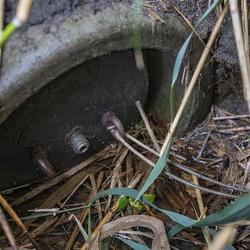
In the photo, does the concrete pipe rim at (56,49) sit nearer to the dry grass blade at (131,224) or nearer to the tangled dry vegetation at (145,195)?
the tangled dry vegetation at (145,195)

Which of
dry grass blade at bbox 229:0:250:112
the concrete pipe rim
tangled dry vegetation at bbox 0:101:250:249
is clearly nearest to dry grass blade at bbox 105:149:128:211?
tangled dry vegetation at bbox 0:101:250:249

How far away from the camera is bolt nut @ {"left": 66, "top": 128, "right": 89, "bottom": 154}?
3.94 ft

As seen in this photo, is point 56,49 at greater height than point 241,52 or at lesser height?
greater

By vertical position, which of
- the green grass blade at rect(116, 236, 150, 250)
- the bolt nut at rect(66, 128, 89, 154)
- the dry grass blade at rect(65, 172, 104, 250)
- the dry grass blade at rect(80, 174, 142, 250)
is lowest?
the green grass blade at rect(116, 236, 150, 250)

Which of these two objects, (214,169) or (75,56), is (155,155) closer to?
(214,169)

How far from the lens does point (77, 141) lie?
120cm

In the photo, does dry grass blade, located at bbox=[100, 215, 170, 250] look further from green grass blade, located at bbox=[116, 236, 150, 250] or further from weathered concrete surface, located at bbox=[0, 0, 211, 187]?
weathered concrete surface, located at bbox=[0, 0, 211, 187]

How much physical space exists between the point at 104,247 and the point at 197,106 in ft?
1.64

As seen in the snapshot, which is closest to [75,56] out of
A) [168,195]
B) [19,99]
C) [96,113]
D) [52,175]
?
[19,99]

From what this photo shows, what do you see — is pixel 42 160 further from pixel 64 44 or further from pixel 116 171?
pixel 64 44

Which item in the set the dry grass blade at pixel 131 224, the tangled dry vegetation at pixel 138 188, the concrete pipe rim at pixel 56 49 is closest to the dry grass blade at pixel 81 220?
the tangled dry vegetation at pixel 138 188

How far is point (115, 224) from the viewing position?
1100 mm

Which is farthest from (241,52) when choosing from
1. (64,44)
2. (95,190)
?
(95,190)

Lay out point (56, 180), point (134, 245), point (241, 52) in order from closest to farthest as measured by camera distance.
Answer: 1. point (241, 52)
2. point (134, 245)
3. point (56, 180)
